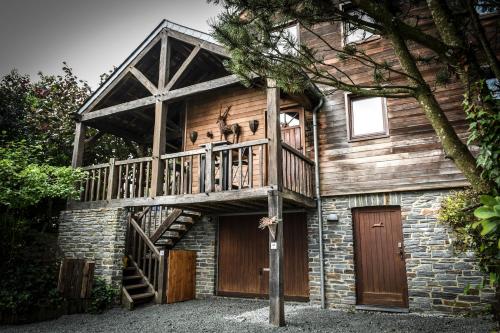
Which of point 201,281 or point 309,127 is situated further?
point 201,281

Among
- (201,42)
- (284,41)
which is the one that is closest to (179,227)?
(201,42)

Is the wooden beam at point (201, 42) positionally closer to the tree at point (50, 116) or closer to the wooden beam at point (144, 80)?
the wooden beam at point (144, 80)

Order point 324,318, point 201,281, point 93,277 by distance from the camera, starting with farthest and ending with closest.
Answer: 1. point 201,281
2. point 93,277
3. point 324,318

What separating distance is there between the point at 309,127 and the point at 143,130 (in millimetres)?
6147

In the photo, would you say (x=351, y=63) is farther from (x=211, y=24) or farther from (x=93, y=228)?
(x=93, y=228)

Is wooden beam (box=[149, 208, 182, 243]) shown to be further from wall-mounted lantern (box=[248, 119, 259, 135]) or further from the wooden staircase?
wall-mounted lantern (box=[248, 119, 259, 135])

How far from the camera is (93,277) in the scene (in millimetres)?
8125

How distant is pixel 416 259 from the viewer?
7.41 meters

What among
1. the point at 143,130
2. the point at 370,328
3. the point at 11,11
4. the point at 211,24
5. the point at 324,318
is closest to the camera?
the point at 211,24

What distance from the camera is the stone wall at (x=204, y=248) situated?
9898 mm

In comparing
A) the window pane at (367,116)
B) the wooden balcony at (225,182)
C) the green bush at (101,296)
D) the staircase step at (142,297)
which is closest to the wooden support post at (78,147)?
the wooden balcony at (225,182)

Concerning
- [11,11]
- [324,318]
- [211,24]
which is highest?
[11,11]

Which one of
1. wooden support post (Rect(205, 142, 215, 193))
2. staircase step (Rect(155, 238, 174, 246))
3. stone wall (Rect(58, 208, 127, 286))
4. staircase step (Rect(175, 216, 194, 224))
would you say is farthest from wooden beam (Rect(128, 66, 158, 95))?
staircase step (Rect(155, 238, 174, 246))

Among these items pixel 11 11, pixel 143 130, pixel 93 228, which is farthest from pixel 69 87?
pixel 11 11
